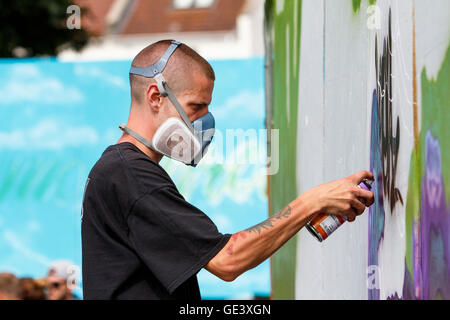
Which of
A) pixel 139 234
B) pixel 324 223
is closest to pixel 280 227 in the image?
pixel 324 223

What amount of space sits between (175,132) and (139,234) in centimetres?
→ 40

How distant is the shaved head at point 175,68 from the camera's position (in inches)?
97.6

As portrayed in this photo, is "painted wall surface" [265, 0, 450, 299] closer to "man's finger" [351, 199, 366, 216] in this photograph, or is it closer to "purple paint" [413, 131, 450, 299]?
"purple paint" [413, 131, 450, 299]

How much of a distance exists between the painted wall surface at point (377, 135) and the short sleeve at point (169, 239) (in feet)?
1.94

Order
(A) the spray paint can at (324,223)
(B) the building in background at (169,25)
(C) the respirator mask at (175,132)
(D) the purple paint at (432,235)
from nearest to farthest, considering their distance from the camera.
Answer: (D) the purple paint at (432,235) < (A) the spray paint can at (324,223) < (C) the respirator mask at (175,132) < (B) the building in background at (169,25)

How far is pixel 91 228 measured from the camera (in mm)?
2273

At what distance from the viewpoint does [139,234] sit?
218 centimetres

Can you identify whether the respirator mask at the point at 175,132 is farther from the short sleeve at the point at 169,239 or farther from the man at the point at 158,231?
the short sleeve at the point at 169,239

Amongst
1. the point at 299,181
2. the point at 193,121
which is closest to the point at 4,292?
the point at 299,181

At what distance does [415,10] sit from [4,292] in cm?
559

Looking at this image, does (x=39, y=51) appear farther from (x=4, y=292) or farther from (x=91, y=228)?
(x=91, y=228)

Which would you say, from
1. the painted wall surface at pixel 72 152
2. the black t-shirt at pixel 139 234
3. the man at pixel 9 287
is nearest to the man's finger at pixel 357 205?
the black t-shirt at pixel 139 234
